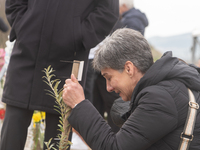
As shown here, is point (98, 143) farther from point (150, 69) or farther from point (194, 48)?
point (194, 48)

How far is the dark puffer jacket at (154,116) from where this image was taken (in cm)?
141

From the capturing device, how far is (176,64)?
157 centimetres

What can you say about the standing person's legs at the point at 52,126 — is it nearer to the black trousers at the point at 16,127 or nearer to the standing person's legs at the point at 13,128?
the black trousers at the point at 16,127

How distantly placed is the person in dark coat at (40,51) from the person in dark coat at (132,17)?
1.27 meters

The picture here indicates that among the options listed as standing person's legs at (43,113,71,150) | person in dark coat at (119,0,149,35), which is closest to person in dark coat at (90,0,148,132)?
person in dark coat at (119,0,149,35)

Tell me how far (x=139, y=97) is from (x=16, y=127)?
3.46 ft

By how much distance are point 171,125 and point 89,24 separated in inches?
40.9

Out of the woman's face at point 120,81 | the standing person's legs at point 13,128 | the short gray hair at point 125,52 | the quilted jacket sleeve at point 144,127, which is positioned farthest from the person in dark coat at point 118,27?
the quilted jacket sleeve at point 144,127

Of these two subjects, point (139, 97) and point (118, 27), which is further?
point (118, 27)

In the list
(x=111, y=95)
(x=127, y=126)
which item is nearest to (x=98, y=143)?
(x=127, y=126)

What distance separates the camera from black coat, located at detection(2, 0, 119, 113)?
6.68 feet

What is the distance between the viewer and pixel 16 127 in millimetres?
2088

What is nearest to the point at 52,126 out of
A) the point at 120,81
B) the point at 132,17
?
the point at 120,81

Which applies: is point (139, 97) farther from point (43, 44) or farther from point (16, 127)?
point (16, 127)
